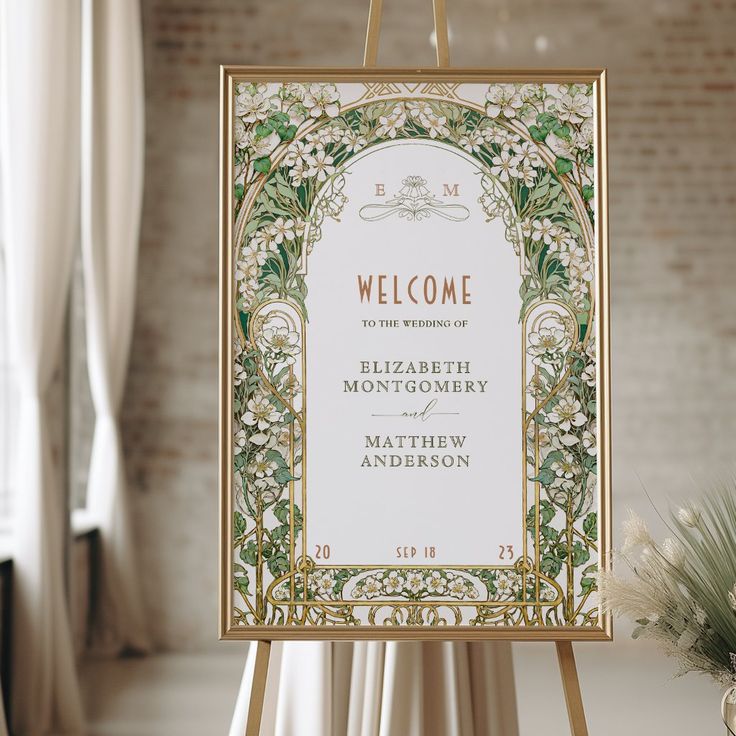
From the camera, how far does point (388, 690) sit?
169 centimetres

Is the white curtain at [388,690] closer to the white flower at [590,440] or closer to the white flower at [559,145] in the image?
the white flower at [590,440]

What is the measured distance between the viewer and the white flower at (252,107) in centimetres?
143

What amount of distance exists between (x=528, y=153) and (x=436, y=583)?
71 cm

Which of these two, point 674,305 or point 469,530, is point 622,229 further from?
point 469,530

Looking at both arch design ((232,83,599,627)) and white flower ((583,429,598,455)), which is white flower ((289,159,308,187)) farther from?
white flower ((583,429,598,455))

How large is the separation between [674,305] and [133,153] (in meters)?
2.42

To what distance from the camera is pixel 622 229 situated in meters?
3.96

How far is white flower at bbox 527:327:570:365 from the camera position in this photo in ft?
4.64

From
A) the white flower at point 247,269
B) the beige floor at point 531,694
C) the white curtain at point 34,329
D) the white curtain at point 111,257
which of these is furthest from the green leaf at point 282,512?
the white curtain at point 111,257

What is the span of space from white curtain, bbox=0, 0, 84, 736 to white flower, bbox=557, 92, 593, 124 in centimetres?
184

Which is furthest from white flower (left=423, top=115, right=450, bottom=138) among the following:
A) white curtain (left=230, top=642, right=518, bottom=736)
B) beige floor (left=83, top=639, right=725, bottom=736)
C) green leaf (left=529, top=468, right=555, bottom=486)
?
beige floor (left=83, top=639, right=725, bottom=736)

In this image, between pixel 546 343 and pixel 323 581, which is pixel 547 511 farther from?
pixel 323 581

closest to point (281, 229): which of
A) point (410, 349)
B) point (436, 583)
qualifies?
point (410, 349)

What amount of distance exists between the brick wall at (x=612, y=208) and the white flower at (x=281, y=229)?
2.56 metres
